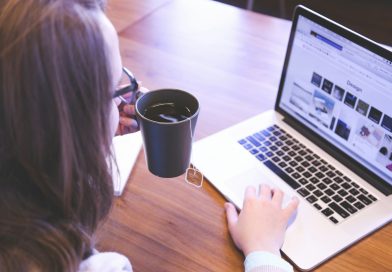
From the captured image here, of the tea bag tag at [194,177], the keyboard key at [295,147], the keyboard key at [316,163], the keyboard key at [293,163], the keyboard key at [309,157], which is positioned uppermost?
the keyboard key at [295,147]

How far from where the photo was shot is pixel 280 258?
0.64 meters

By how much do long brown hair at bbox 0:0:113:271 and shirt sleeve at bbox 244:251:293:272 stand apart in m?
0.25

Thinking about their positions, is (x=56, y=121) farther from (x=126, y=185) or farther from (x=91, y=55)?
(x=126, y=185)

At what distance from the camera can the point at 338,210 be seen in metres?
0.73

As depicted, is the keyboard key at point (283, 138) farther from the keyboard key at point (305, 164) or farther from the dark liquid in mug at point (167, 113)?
the dark liquid in mug at point (167, 113)

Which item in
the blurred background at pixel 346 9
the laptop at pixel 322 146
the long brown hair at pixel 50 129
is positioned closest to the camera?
the long brown hair at pixel 50 129

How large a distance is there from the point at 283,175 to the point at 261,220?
14cm

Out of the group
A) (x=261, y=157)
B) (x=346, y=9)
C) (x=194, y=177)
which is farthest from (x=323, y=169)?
Result: (x=346, y=9)

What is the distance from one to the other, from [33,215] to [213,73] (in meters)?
0.68

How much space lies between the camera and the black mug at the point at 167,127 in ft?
2.21

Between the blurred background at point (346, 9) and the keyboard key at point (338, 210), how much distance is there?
2054 mm

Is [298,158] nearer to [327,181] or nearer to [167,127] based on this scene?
[327,181]

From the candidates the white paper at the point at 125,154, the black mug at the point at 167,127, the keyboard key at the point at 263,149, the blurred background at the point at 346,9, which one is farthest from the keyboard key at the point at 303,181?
the blurred background at the point at 346,9

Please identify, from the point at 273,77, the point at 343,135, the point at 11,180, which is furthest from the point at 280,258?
the point at 273,77
